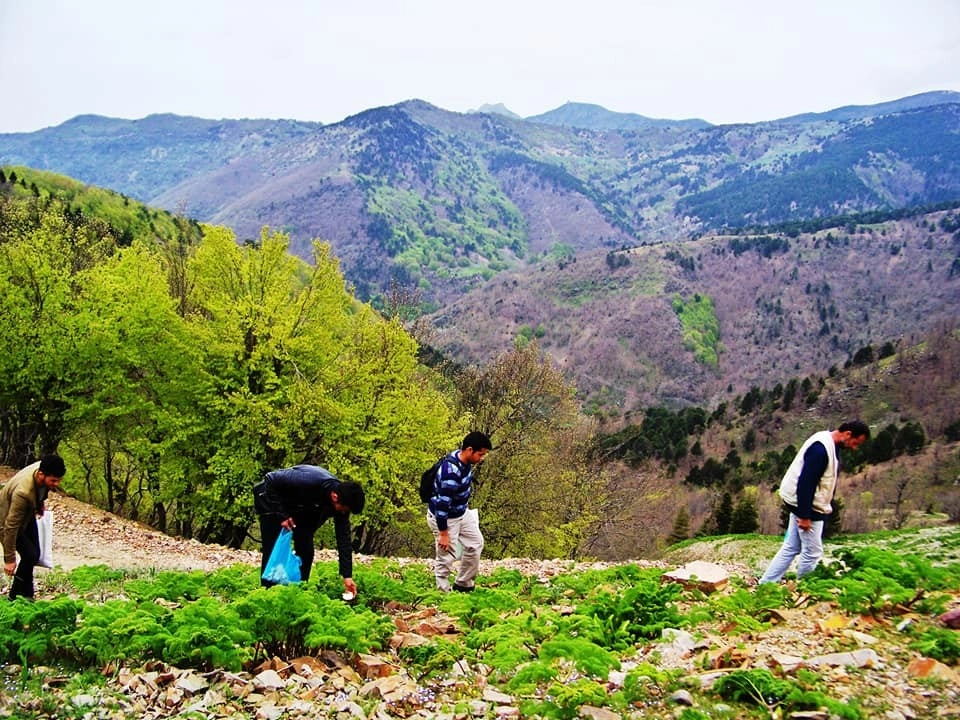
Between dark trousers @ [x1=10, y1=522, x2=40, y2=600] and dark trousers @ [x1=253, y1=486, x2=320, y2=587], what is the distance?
270 cm

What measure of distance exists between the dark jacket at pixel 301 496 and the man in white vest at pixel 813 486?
5.51 meters

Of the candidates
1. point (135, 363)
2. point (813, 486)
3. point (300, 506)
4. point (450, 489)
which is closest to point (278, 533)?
point (300, 506)

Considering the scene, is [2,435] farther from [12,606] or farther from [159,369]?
[12,606]

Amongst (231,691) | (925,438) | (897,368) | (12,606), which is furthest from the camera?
(897,368)

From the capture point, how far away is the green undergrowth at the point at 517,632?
19.2ft

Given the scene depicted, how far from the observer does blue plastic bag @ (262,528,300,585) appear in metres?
7.89

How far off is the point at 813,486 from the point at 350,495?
222 inches

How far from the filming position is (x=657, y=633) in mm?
7641

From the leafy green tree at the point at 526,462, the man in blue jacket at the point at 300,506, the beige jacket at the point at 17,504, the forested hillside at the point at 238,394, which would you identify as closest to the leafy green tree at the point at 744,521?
the leafy green tree at the point at 526,462

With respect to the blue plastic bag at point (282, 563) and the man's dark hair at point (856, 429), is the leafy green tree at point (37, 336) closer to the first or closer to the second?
the blue plastic bag at point (282, 563)

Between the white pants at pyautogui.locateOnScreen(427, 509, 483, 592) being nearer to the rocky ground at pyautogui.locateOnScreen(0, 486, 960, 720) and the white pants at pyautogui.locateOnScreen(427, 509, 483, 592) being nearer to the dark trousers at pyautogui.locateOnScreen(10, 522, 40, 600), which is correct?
the rocky ground at pyautogui.locateOnScreen(0, 486, 960, 720)

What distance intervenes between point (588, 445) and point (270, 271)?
60.0 ft

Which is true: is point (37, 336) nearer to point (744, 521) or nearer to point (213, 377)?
point (213, 377)

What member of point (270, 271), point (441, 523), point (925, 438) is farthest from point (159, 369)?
point (925, 438)
